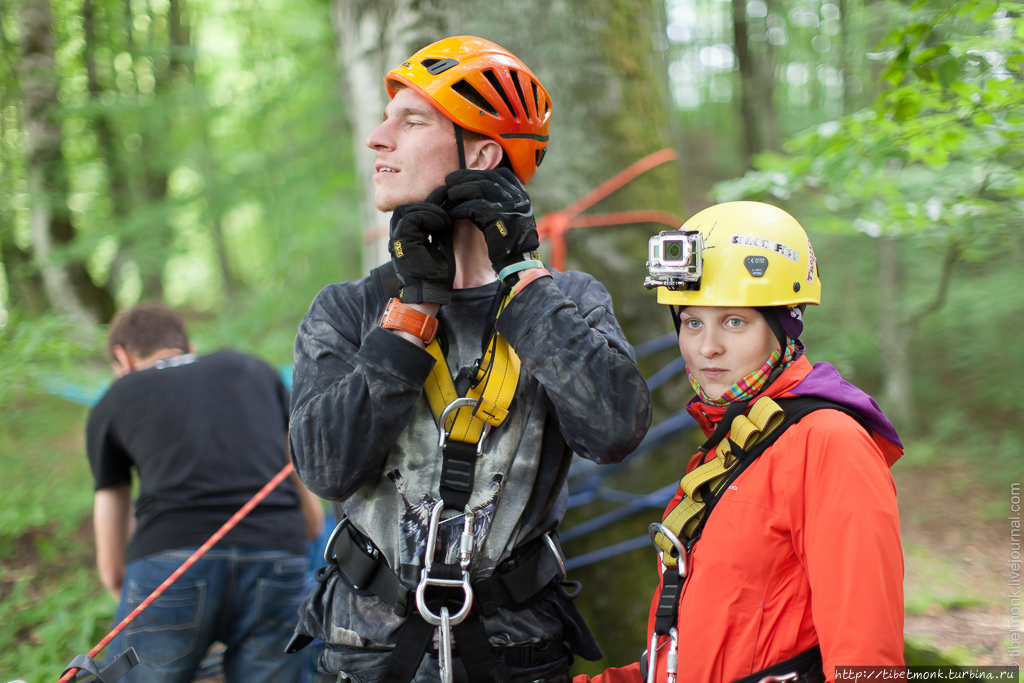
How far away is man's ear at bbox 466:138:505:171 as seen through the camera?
84.5 inches

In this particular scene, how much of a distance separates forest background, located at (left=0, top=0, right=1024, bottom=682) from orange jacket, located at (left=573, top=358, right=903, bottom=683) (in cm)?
151

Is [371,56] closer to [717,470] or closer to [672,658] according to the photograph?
[717,470]

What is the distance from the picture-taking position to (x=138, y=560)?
3244 mm

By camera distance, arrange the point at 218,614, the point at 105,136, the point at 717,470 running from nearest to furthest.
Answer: the point at 717,470 → the point at 218,614 → the point at 105,136

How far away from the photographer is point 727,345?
6.52ft

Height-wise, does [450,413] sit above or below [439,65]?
below

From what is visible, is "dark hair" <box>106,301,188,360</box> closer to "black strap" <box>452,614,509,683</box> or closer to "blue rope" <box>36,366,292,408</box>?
"blue rope" <box>36,366,292,408</box>

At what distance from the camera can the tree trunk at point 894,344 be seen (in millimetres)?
8508

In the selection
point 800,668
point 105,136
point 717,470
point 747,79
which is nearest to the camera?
point 800,668

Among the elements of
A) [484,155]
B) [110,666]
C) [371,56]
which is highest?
[371,56]

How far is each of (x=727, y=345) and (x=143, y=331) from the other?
320 centimetres

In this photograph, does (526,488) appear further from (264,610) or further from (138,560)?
(138,560)

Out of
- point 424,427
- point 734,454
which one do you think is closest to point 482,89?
point 424,427

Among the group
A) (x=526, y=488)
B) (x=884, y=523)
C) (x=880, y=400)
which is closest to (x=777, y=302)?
(x=884, y=523)
